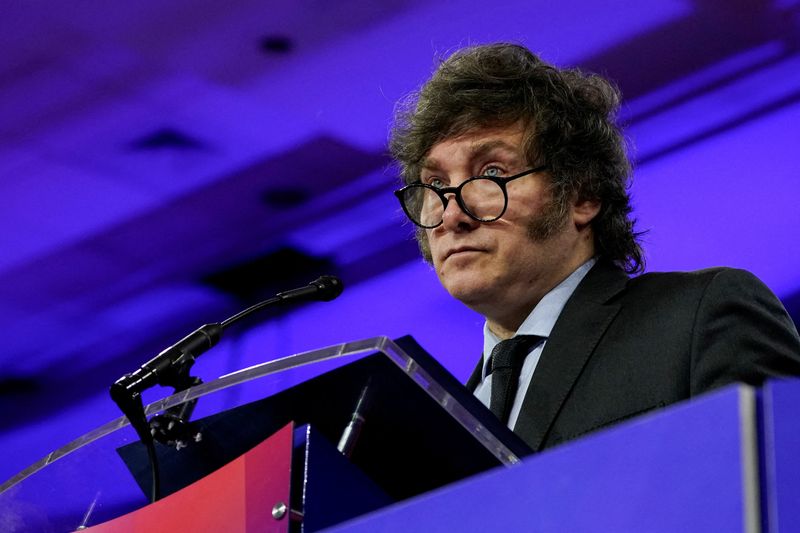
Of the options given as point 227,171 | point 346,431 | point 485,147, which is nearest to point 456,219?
point 485,147

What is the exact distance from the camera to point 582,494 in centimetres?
68

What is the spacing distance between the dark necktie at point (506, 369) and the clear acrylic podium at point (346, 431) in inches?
25.3

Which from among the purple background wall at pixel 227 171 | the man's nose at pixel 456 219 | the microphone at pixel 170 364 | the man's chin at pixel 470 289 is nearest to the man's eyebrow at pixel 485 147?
the man's nose at pixel 456 219

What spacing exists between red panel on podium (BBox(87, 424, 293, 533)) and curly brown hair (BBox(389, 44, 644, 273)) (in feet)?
3.56

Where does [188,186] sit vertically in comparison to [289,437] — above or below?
above

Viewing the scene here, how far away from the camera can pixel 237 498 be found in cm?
102

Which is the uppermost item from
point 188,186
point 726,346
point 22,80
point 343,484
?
point 22,80

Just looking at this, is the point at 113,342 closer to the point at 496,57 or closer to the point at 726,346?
the point at 496,57

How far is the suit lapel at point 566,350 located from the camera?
1596 mm

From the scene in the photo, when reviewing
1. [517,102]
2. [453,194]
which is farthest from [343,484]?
[517,102]

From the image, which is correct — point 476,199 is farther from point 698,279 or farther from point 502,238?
point 698,279

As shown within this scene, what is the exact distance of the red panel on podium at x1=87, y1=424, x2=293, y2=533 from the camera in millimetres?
995

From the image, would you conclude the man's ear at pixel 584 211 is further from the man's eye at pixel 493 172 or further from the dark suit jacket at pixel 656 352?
the dark suit jacket at pixel 656 352

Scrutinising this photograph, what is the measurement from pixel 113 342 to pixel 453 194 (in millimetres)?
1573
